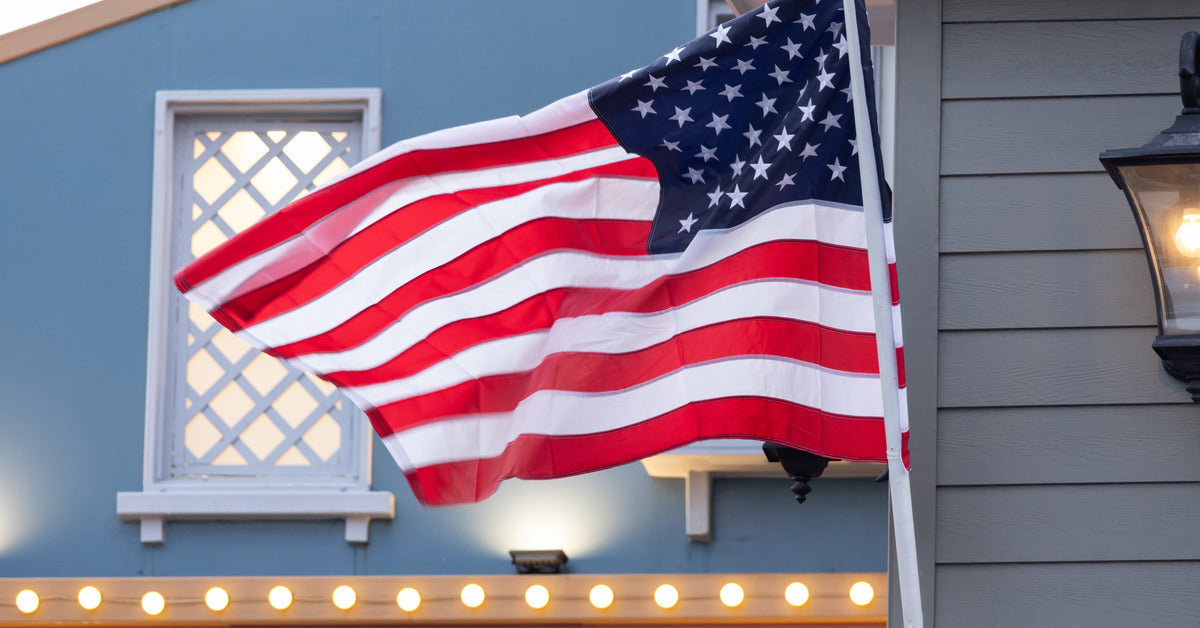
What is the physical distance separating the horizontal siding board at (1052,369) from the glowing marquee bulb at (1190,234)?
24 centimetres

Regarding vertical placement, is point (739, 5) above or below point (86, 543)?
above

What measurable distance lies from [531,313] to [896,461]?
1.03 m

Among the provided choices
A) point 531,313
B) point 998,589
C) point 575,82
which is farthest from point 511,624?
point 998,589

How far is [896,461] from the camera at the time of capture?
281cm

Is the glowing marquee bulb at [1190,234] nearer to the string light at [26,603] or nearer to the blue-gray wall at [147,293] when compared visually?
the blue-gray wall at [147,293]

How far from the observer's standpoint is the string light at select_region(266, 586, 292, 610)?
643cm

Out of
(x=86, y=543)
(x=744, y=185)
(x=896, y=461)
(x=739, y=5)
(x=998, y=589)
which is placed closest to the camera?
(x=896, y=461)

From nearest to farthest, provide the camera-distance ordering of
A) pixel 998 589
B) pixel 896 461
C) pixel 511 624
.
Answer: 1. pixel 896 461
2. pixel 998 589
3. pixel 511 624

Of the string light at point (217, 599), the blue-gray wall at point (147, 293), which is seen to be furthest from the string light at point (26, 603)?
the string light at point (217, 599)

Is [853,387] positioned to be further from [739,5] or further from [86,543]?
[86,543]

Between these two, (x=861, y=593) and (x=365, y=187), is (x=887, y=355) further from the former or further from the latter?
(x=861, y=593)

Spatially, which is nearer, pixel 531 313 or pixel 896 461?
pixel 896 461

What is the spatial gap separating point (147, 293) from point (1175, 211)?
5332mm

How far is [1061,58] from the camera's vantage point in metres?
3.22
